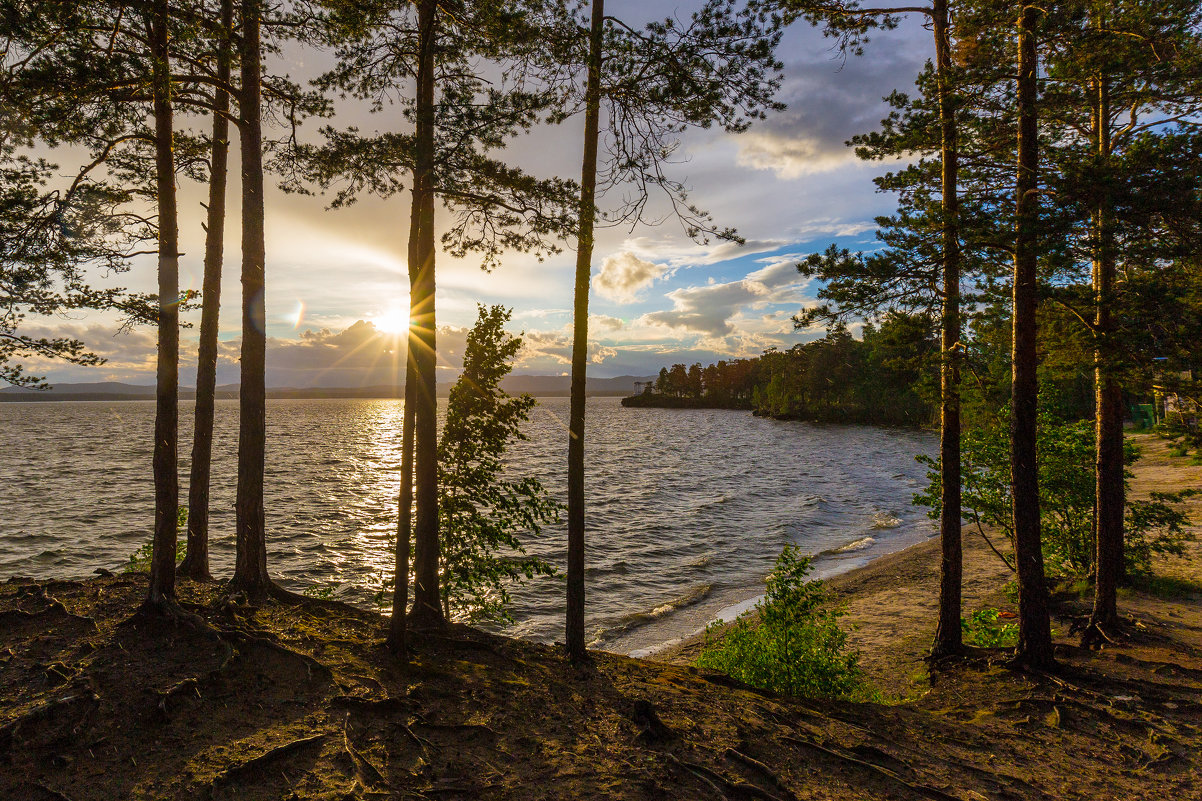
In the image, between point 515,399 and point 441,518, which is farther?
point 515,399

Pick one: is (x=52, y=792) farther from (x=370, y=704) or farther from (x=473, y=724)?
→ (x=473, y=724)

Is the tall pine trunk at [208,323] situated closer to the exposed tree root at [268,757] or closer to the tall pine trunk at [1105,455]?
the exposed tree root at [268,757]

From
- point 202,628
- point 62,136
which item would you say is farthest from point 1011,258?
point 62,136

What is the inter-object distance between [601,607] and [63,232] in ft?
51.5

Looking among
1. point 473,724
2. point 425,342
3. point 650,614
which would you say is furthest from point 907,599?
point 425,342

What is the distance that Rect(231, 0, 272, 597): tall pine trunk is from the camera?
861 centimetres

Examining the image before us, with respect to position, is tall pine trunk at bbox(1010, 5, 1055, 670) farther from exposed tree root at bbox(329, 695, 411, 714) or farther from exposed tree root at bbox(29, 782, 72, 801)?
exposed tree root at bbox(29, 782, 72, 801)

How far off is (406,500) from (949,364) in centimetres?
958

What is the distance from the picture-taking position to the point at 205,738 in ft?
17.7

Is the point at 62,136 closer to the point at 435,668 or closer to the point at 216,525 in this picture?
the point at 435,668

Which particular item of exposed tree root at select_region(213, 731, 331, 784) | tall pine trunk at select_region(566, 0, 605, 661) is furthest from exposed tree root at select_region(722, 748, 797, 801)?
exposed tree root at select_region(213, 731, 331, 784)

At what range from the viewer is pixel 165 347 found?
26.1 ft

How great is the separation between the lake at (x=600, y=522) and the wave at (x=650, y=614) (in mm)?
61

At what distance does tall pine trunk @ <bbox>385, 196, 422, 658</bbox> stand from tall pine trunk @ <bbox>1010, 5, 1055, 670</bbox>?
31.4 feet
